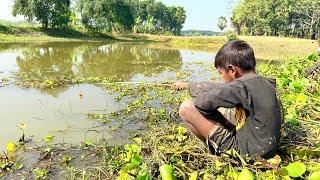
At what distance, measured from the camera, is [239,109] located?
117 inches

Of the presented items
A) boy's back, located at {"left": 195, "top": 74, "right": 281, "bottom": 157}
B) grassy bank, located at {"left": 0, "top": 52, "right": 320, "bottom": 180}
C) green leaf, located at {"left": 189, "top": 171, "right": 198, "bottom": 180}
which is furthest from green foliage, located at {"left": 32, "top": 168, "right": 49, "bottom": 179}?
boy's back, located at {"left": 195, "top": 74, "right": 281, "bottom": 157}

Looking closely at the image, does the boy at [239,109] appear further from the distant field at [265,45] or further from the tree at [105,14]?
the tree at [105,14]

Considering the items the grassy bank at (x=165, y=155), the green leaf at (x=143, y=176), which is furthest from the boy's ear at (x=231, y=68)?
the green leaf at (x=143, y=176)

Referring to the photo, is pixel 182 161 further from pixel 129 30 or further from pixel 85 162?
pixel 129 30

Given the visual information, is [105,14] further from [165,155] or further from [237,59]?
[237,59]

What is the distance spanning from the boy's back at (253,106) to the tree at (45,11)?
124ft

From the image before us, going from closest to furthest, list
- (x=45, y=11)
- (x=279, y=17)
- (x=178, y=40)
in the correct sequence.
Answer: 1. (x=45, y=11)
2. (x=178, y=40)
3. (x=279, y=17)

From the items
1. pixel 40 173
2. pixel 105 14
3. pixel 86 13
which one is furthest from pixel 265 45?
pixel 40 173

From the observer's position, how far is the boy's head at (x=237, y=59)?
117 inches

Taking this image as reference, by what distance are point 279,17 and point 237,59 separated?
57.8 metres

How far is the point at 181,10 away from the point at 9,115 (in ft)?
314

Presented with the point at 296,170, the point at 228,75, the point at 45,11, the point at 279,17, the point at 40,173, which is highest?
the point at 279,17

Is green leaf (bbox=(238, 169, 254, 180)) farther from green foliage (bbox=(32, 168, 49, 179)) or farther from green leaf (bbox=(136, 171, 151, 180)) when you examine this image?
green foliage (bbox=(32, 168, 49, 179))

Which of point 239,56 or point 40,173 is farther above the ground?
point 239,56
